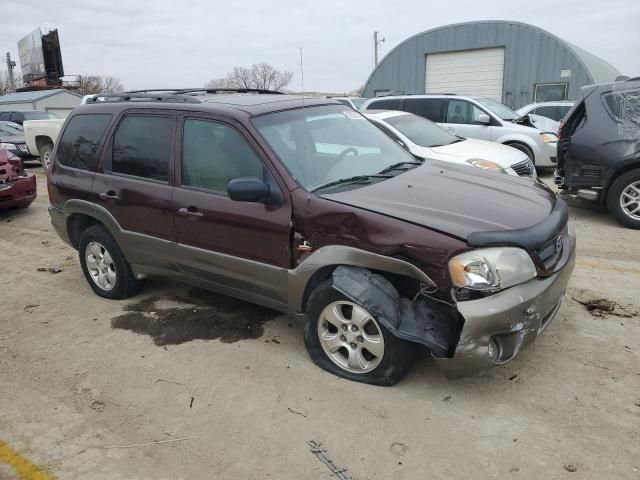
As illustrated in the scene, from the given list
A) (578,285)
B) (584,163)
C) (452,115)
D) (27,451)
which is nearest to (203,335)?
(27,451)

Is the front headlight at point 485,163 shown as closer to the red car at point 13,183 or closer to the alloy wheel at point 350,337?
the alloy wheel at point 350,337

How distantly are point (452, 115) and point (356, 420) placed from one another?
9.28m

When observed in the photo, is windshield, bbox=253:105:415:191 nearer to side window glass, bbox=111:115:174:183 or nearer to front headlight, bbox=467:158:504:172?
side window glass, bbox=111:115:174:183

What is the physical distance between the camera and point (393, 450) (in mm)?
2709

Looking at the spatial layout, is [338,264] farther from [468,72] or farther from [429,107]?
[468,72]

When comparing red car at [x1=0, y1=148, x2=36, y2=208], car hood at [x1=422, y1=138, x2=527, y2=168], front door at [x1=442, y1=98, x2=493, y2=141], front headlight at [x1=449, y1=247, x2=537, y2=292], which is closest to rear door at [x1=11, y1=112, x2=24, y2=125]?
red car at [x1=0, y1=148, x2=36, y2=208]

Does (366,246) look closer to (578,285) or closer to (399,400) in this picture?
(399,400)

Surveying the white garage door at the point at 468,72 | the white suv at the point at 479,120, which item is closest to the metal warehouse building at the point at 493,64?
the white garage door at the point at 468,72

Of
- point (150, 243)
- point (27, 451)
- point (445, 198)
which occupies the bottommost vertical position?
point (27, 451)

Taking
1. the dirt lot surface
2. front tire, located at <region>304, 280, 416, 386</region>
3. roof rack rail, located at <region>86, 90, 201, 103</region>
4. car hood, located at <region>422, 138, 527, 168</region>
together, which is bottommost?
the dirt lot surface

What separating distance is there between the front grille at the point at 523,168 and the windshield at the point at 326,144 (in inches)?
145

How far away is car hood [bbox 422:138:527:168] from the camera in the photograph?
7.18 m

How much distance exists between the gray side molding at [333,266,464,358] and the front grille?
16.6ft

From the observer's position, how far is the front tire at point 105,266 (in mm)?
4714
